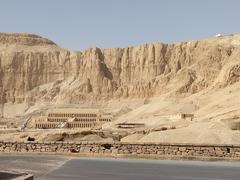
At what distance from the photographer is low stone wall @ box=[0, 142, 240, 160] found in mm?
29453

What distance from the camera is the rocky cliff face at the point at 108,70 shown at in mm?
111125

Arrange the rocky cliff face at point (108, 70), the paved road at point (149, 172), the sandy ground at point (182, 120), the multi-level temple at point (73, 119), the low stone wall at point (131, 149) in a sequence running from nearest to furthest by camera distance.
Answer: the paved road at point (149, 172)
the low stone wall at point (131, 149)
the sandy ground at point (182, 120)
the multi-level temple at point (73, 119)
the rocky cliff face at point (108, 70)

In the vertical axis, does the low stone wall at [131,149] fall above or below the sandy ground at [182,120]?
below

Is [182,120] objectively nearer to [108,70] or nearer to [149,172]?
[149,172]

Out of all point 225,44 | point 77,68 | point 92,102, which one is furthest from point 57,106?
point 225,44

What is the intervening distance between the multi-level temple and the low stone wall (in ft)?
172

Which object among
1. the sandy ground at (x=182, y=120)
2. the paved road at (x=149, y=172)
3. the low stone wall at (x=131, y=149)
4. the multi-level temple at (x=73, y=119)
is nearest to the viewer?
the paved road at (x=149, y=172)

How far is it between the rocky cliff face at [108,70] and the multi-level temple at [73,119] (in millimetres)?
16608

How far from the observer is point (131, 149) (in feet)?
103

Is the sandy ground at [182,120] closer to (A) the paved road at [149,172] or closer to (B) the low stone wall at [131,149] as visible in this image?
(B) the low stone wall at [131,149]

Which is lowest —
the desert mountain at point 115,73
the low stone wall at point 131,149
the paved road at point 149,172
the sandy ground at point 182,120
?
the paved road at point 149,172

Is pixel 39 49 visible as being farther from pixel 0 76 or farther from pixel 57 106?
pixel 57 106

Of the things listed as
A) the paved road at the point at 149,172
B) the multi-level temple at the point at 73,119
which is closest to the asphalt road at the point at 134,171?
the paved road at the point at 149,172

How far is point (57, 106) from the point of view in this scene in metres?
120
